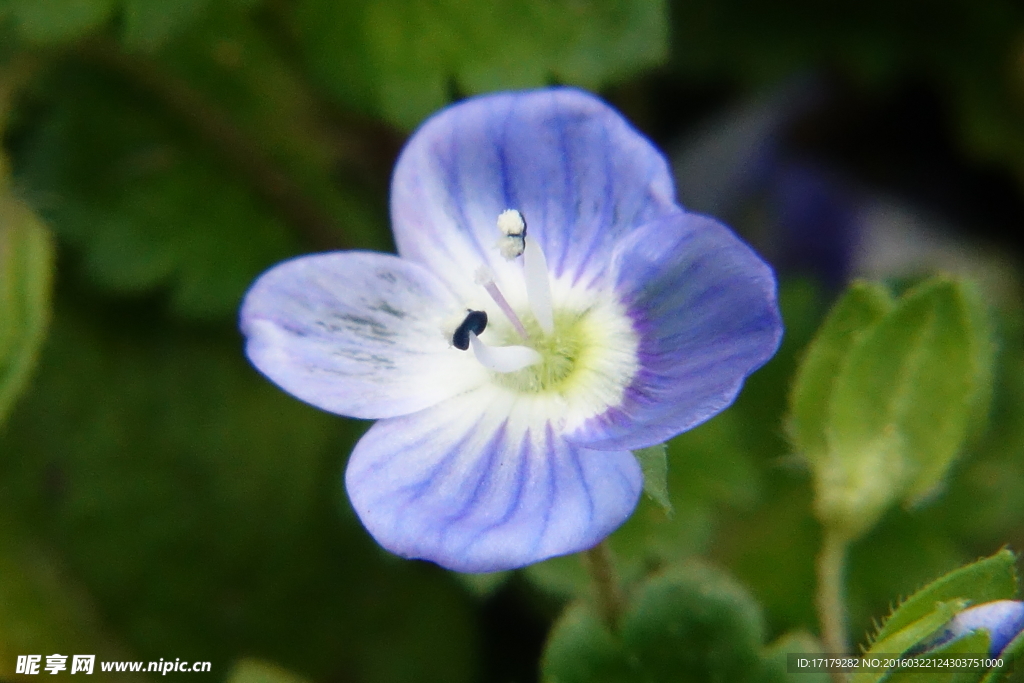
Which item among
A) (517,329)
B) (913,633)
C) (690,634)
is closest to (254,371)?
(517,329)

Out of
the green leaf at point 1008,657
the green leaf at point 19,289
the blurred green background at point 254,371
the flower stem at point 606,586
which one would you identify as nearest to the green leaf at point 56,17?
the blurred green background at point 254,371

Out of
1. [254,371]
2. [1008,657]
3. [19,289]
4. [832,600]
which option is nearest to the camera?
[1008,657]

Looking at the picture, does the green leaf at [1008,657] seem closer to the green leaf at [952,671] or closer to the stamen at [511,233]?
the green leaf at [952,671]

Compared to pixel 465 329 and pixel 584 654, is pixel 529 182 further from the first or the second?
pixel 584 654

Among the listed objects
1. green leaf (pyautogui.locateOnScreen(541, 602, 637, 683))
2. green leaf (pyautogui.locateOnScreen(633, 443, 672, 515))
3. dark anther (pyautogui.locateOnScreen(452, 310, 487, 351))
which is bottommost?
green leaf (pyautogui.locateOnScreen(541, 602, 637, 683))

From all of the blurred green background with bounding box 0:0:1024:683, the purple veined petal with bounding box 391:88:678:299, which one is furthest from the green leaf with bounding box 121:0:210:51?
the purple veined petal with bounding box 391:88:678:299

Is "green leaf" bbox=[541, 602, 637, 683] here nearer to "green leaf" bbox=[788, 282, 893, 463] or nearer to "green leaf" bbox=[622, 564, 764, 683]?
"green leaf" bbox=[622, 564, 764, 683]
